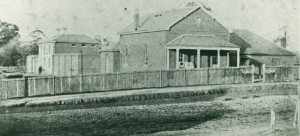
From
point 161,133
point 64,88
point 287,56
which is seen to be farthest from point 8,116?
point 287,56

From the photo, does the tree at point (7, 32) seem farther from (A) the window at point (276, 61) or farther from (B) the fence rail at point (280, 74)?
(A) the window at point (276, 61)

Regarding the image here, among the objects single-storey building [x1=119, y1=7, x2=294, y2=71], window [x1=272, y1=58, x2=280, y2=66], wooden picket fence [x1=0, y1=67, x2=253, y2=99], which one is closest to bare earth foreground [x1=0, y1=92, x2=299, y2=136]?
wooden picket fence [x1=0, y1=67, x2=253, y2=99]

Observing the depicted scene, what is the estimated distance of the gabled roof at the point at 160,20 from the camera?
116 feet

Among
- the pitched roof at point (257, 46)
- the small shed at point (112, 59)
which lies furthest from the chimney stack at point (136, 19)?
the pitched roof at point (257, 46)

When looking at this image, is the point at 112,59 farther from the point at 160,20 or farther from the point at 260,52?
the point at 260,52

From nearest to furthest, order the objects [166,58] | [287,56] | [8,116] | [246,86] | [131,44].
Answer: [8,116] < [246,86] < [166,58] < [131,44] < [287,56]

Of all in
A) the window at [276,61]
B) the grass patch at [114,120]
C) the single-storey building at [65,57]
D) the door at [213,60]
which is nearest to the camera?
the grass patch at [114,120]

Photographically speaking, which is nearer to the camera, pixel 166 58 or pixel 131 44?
pixel 166 58

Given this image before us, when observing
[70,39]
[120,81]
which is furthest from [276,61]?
[70,39]

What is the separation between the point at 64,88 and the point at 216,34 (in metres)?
18.5

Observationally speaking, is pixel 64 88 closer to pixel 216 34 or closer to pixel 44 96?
pixel 44 96

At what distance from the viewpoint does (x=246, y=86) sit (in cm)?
2819

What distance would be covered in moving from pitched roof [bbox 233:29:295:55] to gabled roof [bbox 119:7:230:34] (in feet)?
25.5

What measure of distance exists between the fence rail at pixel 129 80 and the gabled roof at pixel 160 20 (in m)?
7.29
